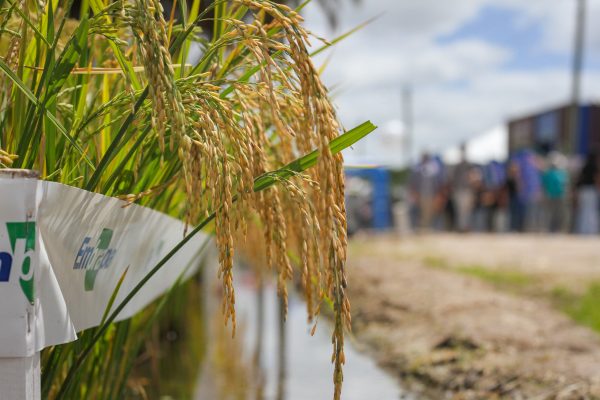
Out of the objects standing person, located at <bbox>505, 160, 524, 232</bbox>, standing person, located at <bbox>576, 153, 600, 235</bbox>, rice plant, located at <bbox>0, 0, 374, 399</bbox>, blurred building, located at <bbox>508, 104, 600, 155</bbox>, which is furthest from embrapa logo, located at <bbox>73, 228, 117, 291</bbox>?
blurred building, located at <bbox>508, 104, 600, 155</bbox>

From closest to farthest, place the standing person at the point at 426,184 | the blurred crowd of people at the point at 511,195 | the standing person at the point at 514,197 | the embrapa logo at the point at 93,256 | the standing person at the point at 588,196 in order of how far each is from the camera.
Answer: the embrapa logo at the point at 93,256
the standing person at the point at 588,196
the blurred crowd of people at the point at 511,195
the standing person at the point at 514,197
the standing person at the point at 426,184

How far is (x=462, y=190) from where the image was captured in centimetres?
1619

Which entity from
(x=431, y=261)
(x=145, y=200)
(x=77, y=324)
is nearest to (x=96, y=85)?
(x=145, y=200)

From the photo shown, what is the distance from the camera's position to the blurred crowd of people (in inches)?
616

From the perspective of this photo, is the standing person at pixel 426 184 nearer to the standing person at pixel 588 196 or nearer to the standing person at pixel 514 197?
the standing person at pixel 514 197

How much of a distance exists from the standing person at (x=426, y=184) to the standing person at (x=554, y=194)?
84.1 inches

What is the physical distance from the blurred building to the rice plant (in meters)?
29.4

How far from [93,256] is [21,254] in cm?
35

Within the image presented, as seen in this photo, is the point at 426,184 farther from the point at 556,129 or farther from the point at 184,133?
the point at 556,129

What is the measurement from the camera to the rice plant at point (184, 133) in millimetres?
1544

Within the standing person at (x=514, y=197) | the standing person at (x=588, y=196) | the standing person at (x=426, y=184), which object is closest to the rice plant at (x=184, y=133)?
the standing person at (x=588, y=196)

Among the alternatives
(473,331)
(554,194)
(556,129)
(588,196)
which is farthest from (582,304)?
(556,129)

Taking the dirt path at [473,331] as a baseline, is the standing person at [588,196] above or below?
above

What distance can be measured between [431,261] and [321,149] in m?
8.85
